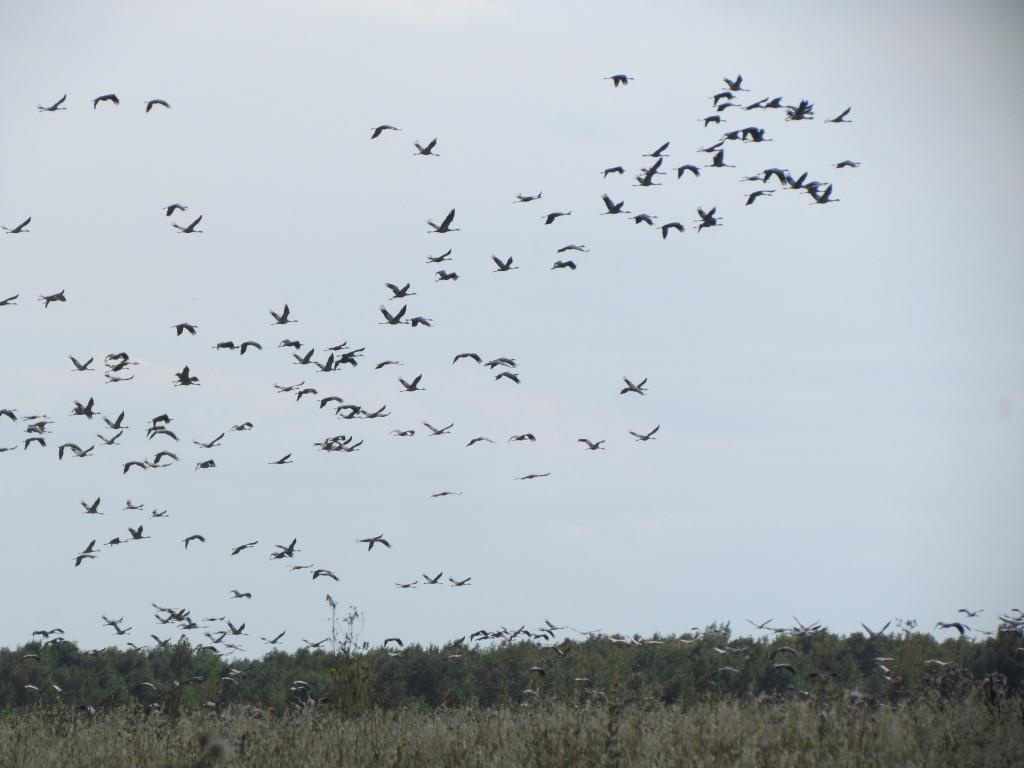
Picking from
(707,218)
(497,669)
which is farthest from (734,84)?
(497,669)

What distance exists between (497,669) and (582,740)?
61.3ft

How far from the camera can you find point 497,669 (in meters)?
34.2

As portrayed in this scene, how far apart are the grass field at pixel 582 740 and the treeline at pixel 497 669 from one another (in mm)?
11706

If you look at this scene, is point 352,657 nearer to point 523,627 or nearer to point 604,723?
point 523,627

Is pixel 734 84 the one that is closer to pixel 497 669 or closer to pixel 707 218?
pixel 707 218

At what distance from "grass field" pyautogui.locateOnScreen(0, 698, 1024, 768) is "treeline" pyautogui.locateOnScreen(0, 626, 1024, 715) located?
1171 centimetres

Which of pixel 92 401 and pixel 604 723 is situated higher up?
pixel 92 401

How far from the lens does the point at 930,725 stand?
15031 mm

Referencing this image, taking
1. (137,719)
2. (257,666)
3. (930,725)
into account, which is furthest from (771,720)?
(257,666)

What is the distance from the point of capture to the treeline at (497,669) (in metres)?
31.3

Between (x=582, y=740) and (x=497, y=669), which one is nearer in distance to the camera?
(x=582, y=740)

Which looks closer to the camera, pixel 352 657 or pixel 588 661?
pixel 352 657

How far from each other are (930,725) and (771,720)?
2.09 meters

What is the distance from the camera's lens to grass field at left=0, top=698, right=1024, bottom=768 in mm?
13820
